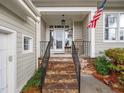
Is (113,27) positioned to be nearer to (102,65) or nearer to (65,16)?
(102,65)

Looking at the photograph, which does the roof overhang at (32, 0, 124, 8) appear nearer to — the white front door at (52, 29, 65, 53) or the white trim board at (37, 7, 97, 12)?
the white trim board at (37, 7, 97, 12)

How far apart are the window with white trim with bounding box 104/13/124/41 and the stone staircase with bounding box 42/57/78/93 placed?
3.33 metres

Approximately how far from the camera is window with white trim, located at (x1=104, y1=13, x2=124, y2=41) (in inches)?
527

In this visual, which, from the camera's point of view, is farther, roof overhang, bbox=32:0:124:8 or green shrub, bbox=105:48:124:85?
roof overhang, bbox=32:0:124:8

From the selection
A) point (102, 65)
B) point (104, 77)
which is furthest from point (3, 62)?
point (102, 65)

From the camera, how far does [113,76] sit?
35.2 feet

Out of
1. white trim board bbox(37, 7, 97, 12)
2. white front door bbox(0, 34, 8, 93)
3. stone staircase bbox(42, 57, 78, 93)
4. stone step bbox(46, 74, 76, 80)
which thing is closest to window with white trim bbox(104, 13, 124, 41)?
white trim board bbox(37, 7, 97, 12)

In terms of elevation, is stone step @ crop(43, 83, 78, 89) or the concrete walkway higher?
stone step @ crop(43, 83, 78, 89)

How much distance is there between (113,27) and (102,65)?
9.85 feet

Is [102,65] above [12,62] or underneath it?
underneath

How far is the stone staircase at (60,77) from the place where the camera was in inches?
320

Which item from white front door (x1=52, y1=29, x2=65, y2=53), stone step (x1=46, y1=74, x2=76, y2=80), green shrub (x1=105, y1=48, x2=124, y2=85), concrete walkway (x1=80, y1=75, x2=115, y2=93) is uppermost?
white front door (x1=52, y1=29, x2=65, y2=53)

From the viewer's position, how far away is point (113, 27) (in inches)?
533

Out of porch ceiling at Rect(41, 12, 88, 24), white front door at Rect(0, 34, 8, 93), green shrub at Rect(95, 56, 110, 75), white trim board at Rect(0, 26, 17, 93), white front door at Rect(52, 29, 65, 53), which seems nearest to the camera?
white front door at Rect(0, 34, 8, 93)
